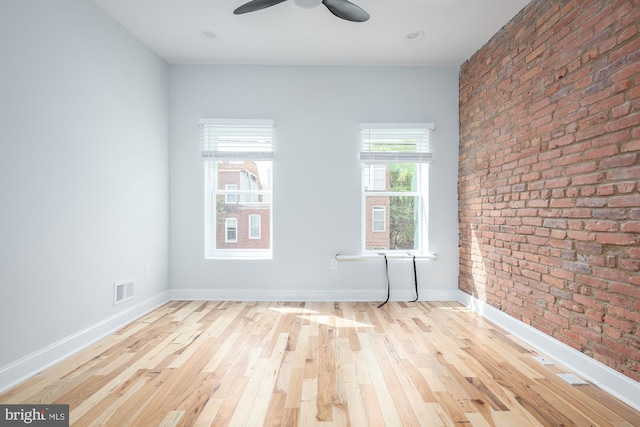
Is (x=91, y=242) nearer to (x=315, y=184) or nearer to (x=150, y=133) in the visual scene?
(x=150, y=133)

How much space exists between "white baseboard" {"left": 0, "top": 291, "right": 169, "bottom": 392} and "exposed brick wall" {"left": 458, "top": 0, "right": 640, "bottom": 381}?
3.62 metres

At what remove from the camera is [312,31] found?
10.4 ft

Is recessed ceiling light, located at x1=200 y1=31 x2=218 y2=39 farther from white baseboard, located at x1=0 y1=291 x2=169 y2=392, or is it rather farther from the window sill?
white baseboard, located at x1=0 y1=291 x2=169 y2=392

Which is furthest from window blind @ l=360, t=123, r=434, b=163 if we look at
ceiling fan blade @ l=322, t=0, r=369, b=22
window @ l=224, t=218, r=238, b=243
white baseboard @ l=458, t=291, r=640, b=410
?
white baseboard @ l=458, t=291, r=640, b=410

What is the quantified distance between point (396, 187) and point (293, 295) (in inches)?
Result: 72.8

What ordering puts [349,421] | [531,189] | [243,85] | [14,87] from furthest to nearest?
[243,85]
[531,189]
[14,87]
[349,421]

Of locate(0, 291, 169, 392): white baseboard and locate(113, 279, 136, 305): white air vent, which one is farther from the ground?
locate(113, 279, 136, 305): white air vent

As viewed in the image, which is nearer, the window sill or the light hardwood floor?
the light hardwood floor

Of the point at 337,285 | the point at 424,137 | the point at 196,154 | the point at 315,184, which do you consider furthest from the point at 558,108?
the point at 196,154

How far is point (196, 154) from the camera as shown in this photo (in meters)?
3.96

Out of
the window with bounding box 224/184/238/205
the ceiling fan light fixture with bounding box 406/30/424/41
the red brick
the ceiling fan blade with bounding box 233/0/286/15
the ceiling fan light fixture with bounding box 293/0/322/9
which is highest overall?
the ceiling fan light fixture with bounding box 406/30/424/41

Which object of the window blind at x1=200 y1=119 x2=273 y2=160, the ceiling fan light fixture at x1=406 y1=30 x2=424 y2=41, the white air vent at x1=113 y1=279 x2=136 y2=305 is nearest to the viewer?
the white air vent at x1=113 y1=279 x2=136 y2=305

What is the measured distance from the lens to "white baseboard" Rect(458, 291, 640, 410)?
1.87m

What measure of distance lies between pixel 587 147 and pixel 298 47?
277cm
